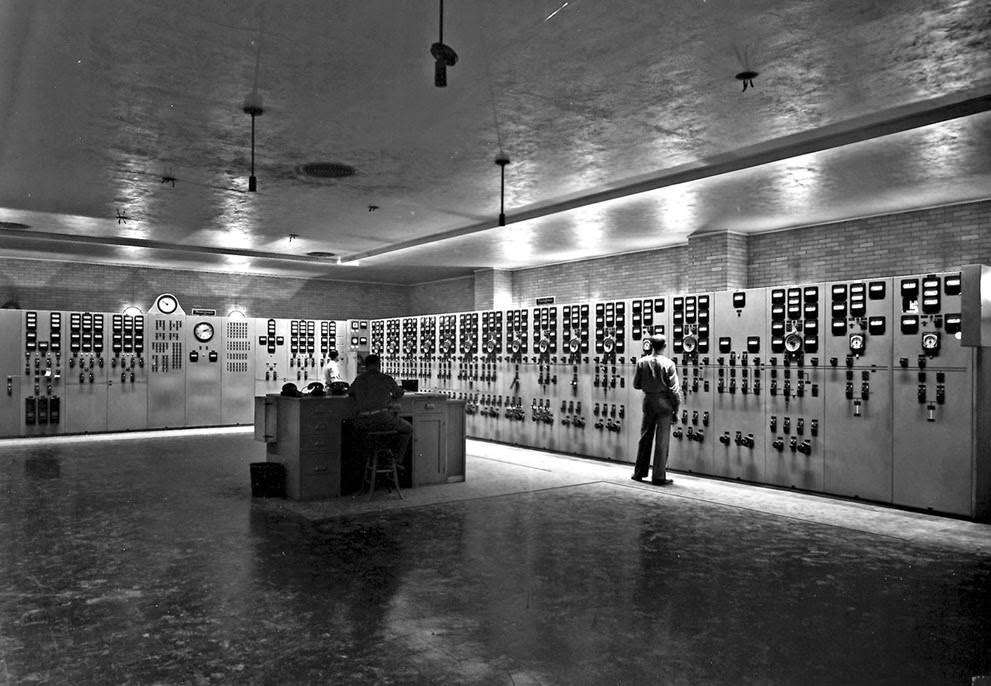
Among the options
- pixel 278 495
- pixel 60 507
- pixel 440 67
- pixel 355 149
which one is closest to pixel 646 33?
pixel 440 67

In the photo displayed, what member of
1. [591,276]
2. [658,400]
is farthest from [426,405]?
[591,276]

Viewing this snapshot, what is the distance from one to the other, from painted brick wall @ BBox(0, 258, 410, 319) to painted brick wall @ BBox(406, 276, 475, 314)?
470 mm

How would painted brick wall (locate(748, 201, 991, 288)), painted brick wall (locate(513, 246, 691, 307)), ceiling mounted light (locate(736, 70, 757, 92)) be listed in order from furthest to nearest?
painted brick wall (locate(513, 246, 691, 307))
painted brick wall (locate(748, 201, 991, 288))
ceiling mounted light (locate(736, 70, 757, 92))

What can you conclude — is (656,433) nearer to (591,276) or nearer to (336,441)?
(336,441)

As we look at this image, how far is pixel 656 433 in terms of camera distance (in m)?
9.16

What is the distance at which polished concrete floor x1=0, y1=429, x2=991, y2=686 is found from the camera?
3.64 meters

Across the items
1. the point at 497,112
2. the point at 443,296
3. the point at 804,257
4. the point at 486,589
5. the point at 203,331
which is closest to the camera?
the point at 486,589

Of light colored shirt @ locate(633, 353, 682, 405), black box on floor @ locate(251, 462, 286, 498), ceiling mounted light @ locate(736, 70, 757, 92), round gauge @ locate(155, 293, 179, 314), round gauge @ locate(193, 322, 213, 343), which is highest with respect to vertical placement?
ceiling mounted light @ locate(736, 70, 757, 92)

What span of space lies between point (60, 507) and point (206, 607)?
13.1ft

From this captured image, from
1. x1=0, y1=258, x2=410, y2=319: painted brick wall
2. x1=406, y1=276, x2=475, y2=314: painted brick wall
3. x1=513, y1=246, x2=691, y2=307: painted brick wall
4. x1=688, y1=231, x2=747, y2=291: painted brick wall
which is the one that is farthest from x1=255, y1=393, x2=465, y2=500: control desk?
x1=0, y1=258, x2=410, y2=319: painted brick wall

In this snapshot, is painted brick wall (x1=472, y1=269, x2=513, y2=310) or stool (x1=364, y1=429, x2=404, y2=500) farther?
painted brick wall (x1=472, y1=269, x2=513, y2=310)

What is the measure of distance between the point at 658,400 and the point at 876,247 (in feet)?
14.9

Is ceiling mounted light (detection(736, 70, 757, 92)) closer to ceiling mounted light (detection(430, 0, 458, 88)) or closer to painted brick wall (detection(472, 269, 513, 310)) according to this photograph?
ceiling mounted light (detection(430, 0, 458, 88))

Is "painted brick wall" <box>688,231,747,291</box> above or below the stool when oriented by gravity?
above
